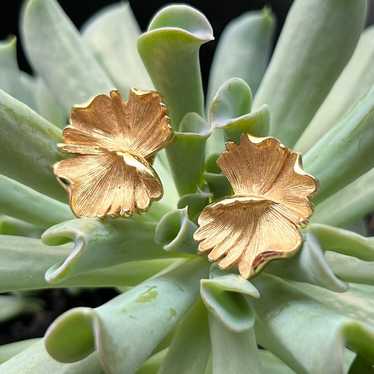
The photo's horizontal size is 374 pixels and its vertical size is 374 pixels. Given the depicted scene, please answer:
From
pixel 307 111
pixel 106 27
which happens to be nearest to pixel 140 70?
pixel 106 27

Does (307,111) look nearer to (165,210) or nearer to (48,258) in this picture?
(165,210)

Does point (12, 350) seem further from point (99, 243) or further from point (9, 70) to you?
point (9, 70)

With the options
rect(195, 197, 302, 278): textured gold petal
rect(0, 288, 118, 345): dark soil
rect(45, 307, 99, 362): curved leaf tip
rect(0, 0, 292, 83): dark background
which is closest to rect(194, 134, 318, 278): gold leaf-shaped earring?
rect(195, 197, 302, 278): textured gold petal

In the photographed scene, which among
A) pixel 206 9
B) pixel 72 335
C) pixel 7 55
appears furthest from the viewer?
pixel 206 9

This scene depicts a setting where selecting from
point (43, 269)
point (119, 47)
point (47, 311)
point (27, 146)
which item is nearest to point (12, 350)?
point (43, 269)

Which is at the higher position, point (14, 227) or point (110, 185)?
point (110, 185)

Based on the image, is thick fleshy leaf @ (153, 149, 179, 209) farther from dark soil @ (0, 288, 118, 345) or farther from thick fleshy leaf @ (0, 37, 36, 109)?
dark soil @ (0, 288, 118, 345)
